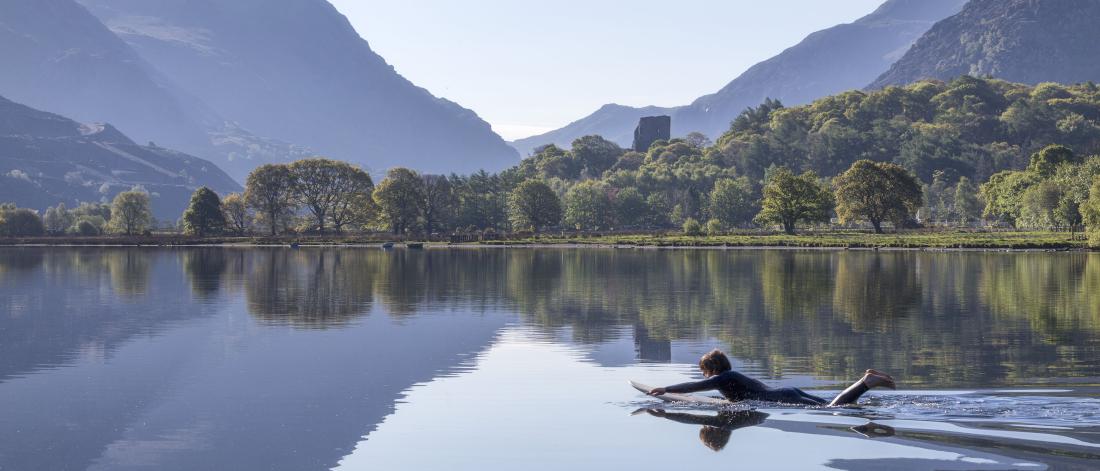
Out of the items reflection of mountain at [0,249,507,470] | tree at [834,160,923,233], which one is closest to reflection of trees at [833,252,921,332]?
reflection of mountain at [0,249,507,470]

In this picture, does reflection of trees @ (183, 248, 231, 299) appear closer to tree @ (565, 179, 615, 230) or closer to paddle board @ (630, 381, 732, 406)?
paddle board @ (630, 381, 732, 406)

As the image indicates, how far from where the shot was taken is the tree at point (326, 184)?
583ft

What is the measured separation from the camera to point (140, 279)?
7131 cm

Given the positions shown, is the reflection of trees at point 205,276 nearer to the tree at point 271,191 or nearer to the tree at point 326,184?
the tree at point 271,191

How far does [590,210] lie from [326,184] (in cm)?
4622

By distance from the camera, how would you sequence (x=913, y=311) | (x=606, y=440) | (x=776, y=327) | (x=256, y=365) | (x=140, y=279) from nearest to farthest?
(x=606, y=440)
(x=256, y=365)
(x=776, y=327)
(x=913, y=311)
(x=140, y=279)

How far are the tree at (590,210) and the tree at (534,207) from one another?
529cm

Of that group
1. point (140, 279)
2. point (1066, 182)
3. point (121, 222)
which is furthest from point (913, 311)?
point (121, 222)

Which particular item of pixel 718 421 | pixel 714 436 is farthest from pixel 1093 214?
pixel 714 436

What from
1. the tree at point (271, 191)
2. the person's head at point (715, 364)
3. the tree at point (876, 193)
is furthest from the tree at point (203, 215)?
the person's head at point (715, 364)

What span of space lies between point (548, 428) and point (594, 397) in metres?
3.69

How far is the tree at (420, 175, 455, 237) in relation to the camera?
184875 mm

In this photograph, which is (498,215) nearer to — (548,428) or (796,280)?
(796,280)

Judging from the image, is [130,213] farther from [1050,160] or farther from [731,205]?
[1050,160]
